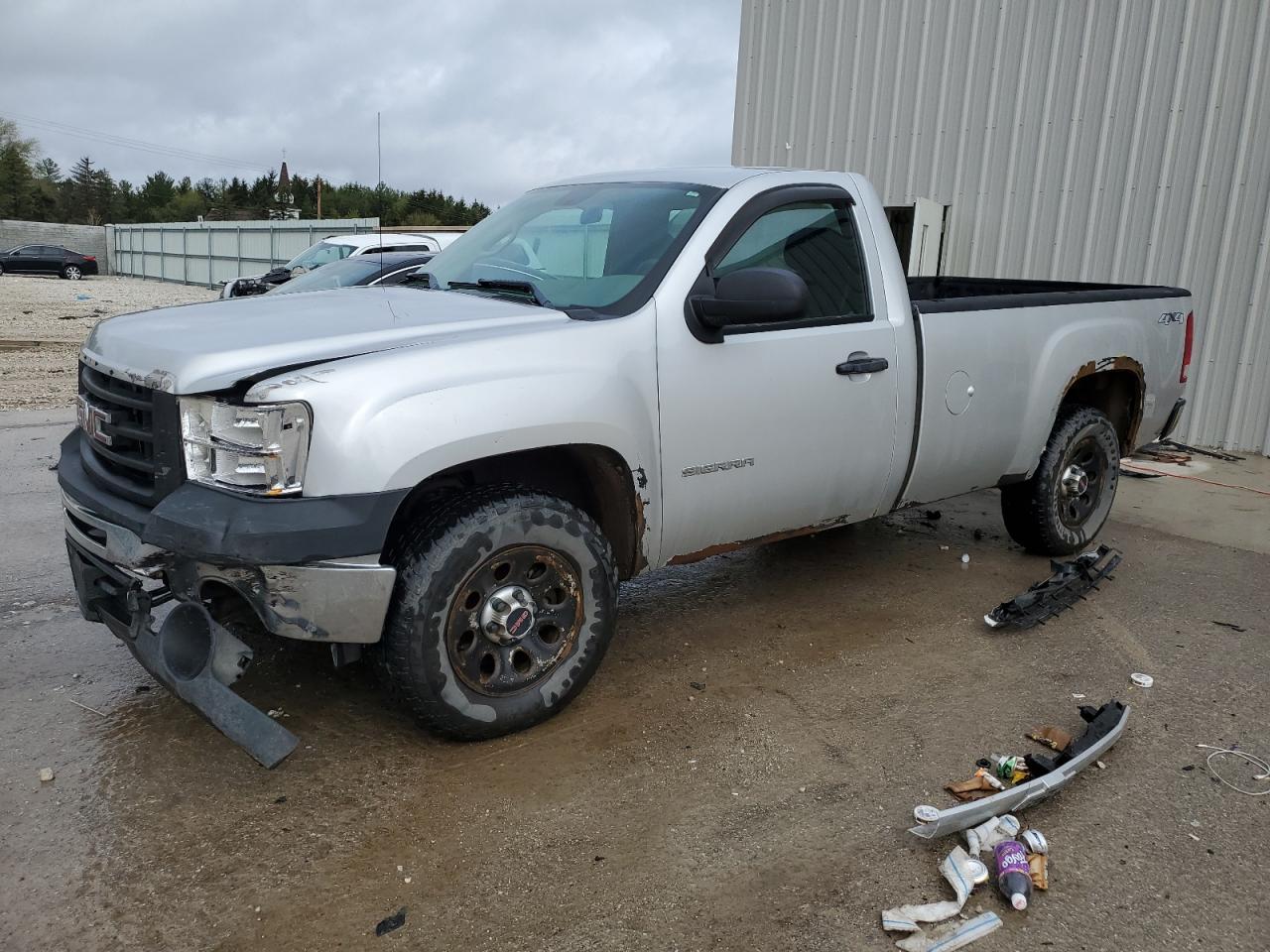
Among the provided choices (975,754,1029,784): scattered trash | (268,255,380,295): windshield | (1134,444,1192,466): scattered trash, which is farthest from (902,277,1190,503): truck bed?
(268,255,380,295): windshield

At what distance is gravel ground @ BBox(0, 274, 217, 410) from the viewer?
11102 mm

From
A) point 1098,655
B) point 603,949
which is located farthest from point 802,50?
point 603,949

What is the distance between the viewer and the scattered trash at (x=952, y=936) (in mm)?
2479

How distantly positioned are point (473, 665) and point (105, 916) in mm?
1193

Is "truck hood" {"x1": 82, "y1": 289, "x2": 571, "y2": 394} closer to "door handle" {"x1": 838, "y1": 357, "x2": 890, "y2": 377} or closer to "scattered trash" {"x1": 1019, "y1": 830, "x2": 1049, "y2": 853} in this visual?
"door handle" {"x1": 838, "y1": 357, "x2": 890, "y2": 377}

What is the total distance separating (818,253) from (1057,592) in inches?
80.6

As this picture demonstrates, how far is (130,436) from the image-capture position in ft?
10.3

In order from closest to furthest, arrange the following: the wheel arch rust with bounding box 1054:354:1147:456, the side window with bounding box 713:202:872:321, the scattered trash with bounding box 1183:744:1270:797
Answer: the scattered trash with bounding box 1183:744:1270:797 < the side window with bounding box 713:202:872:321 < the wheel arch rust with bounding box 1054:354:1147:456

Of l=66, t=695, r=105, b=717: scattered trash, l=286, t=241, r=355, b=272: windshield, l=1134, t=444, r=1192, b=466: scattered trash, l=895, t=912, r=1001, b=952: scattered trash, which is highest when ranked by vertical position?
l=286, t=241, r=355, b=272: windshield

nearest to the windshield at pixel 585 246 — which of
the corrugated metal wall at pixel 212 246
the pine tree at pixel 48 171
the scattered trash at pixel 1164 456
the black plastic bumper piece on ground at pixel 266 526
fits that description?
the black plastic bumper piece on ground at pixel 266 526

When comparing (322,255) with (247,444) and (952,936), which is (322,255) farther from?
(952,936)

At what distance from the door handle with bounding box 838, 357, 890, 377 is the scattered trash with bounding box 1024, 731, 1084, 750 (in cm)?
151

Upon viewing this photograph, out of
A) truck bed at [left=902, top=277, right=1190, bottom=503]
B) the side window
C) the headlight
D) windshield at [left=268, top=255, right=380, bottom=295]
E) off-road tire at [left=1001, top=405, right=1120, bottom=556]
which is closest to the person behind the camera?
the headlight

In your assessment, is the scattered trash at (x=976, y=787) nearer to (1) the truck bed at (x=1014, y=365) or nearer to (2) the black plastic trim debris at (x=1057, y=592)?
(2) the black plastic trim debris at (x=1057, y=592)
